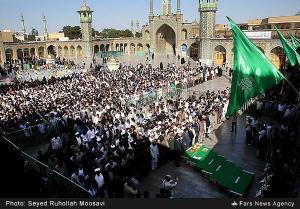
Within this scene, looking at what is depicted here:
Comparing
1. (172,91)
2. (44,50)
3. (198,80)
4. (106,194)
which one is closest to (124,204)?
(106,194)

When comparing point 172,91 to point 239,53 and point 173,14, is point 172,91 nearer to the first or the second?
point 239,53

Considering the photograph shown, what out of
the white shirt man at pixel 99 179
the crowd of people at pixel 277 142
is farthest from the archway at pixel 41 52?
the white shirt man at pixel 99 179

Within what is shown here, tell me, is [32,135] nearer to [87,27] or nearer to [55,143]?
[55,143]

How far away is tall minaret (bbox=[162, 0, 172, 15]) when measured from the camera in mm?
47906

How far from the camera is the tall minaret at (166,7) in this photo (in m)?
47.9

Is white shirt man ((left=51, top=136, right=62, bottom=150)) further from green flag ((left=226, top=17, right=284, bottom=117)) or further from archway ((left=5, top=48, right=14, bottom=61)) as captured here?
archway ((left=5, top=48, right=14, bottom=61))

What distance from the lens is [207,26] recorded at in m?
36.7

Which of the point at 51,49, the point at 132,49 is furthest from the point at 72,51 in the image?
the point at 132,49

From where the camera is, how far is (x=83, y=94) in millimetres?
17688

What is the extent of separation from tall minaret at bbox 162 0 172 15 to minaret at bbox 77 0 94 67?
12326 mm

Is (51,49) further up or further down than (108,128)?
further up

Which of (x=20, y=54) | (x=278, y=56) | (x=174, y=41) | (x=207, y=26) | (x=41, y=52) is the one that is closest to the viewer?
(x=278, y=56)

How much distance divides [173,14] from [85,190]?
4289cm

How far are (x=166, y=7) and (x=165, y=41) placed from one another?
5.82 m
